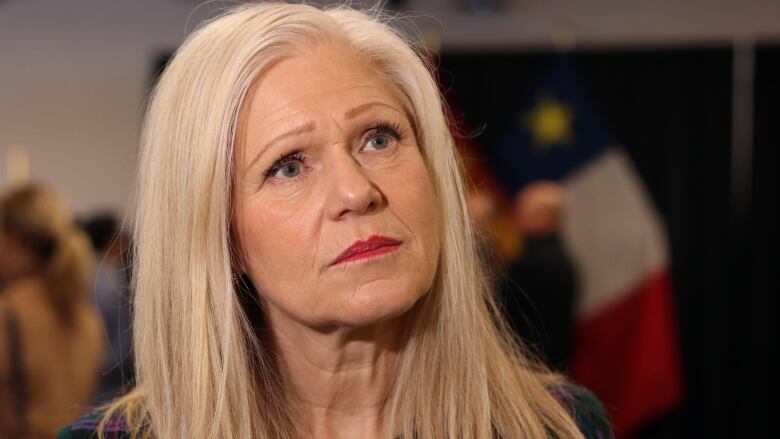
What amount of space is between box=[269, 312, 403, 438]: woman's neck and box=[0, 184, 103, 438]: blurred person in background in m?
1.67

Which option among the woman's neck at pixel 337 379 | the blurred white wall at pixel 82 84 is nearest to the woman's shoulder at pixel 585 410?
the woman's neck at pixel 337 379

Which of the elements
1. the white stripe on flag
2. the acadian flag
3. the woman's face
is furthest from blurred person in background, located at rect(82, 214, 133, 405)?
the white stripe on flag

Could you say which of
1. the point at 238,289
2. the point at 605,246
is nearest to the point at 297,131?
the point at 238,289

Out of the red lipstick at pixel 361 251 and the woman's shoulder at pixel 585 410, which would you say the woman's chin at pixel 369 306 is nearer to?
the red lipstick at pixel 361 251

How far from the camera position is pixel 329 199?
113 centimetres

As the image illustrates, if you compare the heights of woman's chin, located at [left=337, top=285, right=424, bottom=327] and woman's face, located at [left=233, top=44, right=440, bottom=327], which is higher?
woman's face, located at [left=233, top=44, right=440, bottom=327]

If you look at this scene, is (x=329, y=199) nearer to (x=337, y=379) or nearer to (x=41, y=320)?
(x=337, y=379)

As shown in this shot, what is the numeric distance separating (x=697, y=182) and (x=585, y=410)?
11.5ft

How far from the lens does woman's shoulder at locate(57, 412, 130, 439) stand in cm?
122

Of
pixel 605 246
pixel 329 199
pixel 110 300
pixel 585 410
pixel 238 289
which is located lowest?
pixel 605 246

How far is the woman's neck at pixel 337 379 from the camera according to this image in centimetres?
124

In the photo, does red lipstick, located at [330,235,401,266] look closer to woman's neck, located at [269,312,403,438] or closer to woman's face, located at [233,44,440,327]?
woman's face, located at [233,44,440,327]

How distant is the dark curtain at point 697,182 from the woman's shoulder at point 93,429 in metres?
3.46

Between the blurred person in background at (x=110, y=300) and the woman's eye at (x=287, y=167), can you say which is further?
the blurred person in background at (x=110, y=300)
